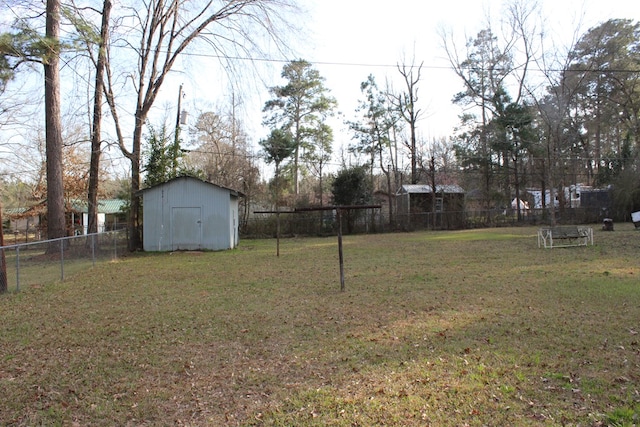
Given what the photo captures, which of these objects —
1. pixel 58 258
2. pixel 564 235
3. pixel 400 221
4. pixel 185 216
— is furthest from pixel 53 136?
pixel 400 221

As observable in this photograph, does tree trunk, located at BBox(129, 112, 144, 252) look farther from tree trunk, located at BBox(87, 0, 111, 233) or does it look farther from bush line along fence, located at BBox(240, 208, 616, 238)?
bush line along fence, located at BBox(240, 208, 616, 238)

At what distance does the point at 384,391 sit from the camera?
3623 mm

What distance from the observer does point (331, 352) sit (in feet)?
15.4

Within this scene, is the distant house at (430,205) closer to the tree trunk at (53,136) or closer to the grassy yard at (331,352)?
the grassy yard at (331,352)

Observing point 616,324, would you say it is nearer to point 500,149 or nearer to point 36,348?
point 36,348

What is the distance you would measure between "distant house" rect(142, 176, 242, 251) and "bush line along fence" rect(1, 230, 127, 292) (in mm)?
2134

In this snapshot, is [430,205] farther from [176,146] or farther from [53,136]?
[53,136]

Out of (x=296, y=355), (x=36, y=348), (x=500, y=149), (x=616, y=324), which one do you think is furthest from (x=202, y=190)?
(x=500, y=149)

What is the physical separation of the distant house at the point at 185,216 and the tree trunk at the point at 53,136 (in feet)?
11.3

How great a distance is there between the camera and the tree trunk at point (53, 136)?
1380 cm

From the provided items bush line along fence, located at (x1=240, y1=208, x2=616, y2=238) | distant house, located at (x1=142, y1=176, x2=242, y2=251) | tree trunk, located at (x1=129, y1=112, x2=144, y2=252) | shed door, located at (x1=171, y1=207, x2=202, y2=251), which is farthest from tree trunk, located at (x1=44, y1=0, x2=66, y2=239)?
bush line along fence, located at (x1=240, y1=208, x2=616, y2=238)

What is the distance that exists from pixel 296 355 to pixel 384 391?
1328mm

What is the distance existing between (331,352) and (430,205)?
2991 centimetres

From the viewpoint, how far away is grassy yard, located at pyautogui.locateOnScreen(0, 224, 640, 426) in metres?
3.35
